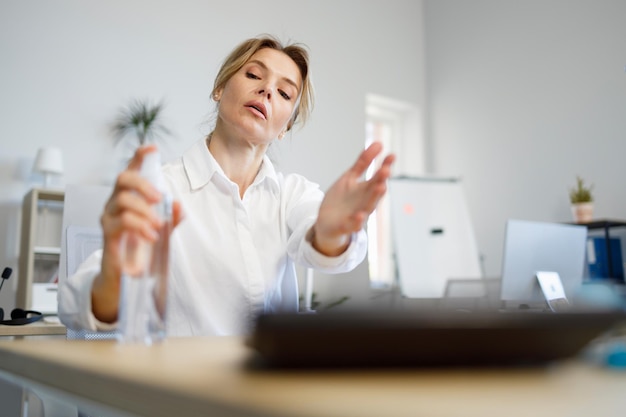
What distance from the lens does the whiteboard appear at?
416cm

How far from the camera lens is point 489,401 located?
26 cm

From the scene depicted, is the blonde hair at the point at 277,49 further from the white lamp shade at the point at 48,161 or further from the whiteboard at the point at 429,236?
Answer: the whiteboard at the point at 429,236

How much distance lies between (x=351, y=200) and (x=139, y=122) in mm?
3484

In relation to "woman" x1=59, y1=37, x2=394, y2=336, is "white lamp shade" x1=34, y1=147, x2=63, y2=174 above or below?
above

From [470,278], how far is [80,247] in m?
3.29

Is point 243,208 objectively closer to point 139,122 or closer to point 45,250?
point 45,250

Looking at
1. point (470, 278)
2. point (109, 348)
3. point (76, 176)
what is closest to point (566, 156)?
point (470, 278)

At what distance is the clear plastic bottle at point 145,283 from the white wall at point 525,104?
169 inches

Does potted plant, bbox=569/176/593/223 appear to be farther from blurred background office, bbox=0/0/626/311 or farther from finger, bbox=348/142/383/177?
finger, bbox=348/142/383/177

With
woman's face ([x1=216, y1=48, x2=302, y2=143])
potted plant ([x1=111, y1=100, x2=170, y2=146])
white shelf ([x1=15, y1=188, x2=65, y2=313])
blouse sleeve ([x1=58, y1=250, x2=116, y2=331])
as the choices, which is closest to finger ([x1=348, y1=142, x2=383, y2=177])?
blouse sleeve ([x1=58, y1=250, x2=116, y2=331])

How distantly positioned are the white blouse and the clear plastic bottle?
511 mm

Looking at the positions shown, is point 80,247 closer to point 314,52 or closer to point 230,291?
point 230,291

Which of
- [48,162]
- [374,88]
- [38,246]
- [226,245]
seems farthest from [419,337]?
[374,88]

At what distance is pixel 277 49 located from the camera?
4.76 ft
